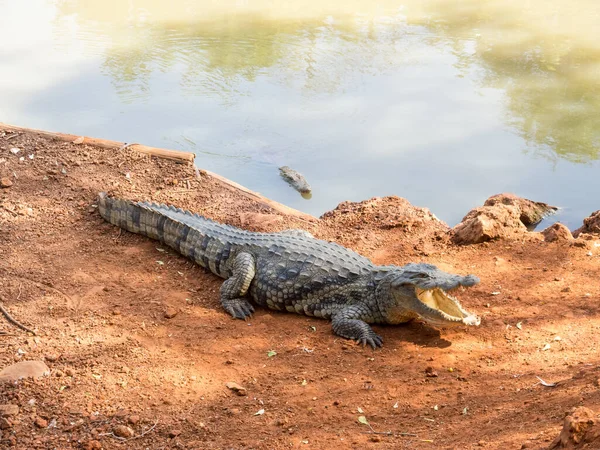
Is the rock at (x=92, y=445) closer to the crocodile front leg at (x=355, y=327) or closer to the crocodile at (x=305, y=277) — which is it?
the crocodile at (x=305, y=277)

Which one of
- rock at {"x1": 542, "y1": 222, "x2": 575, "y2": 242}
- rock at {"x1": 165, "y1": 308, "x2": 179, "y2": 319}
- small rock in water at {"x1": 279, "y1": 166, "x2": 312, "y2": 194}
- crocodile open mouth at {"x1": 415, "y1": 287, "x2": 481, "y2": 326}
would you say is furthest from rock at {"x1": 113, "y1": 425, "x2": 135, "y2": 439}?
small rock in water at {"x1": 279, "y1": 166, "x2": 312, "y2": 194}

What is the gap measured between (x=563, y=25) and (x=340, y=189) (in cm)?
836

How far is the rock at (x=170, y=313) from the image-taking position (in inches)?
207

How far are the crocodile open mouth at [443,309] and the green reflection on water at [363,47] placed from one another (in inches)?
211

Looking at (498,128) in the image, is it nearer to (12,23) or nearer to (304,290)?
(304,290)

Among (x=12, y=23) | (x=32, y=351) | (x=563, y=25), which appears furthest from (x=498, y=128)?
(x=12, y=23)

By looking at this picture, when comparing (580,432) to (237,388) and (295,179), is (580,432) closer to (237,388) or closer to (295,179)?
(237,388)

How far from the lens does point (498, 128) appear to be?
10.2m

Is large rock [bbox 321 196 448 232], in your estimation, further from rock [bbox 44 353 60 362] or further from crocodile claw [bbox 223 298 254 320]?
→ rock [bbox 44 353 60 362]

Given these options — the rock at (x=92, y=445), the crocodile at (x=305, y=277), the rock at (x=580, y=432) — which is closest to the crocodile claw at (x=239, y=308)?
the crocodile at (x=305, y=277)

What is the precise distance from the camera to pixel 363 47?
1291cm

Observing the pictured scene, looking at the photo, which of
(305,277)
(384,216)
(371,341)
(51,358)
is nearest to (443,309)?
(371,341)

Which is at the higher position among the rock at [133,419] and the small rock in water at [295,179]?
the rock at [133,419]

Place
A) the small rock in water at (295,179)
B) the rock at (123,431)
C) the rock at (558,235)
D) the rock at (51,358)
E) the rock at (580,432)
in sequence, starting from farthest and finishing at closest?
the small rock in water at (295,179)
the rock at (558,235)
the rock at (51,358)
the rock at (123,431)
the rock at (580,432)
